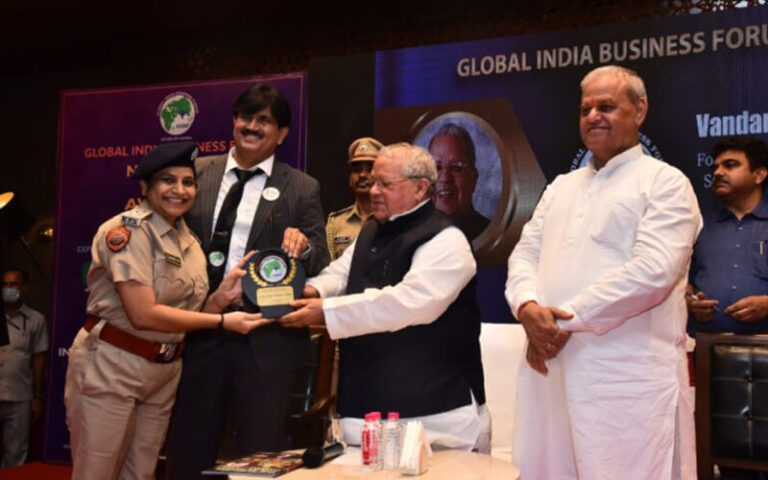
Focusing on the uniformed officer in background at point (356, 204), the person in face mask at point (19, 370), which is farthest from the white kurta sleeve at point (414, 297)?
the person in face mask at point (19, 370)

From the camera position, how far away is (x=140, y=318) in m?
3.00

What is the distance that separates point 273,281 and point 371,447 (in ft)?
2.54

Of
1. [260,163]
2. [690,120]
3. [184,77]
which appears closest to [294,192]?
[260,163]

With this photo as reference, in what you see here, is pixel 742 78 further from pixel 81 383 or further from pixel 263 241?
pixel 81 383

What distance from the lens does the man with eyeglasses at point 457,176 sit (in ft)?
16.4

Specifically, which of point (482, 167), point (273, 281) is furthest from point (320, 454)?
point (482, 167)

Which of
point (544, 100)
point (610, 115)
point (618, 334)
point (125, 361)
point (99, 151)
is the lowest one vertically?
point (125, 361)

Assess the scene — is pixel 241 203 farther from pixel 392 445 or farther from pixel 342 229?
pixel 342 229

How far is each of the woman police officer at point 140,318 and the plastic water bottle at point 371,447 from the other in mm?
745

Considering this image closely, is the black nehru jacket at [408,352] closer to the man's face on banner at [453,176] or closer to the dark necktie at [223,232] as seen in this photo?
the dark necktie at [223,232]

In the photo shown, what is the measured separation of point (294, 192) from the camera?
3201mm

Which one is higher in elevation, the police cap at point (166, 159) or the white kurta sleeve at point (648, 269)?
the police cap at point (166, 159)

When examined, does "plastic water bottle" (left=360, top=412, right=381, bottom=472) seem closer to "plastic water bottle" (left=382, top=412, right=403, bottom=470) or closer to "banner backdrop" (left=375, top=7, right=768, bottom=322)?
"plastic water bottle" (left=382, top=412, right=403, bottom=470)

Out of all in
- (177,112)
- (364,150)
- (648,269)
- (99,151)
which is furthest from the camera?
(99,151)
